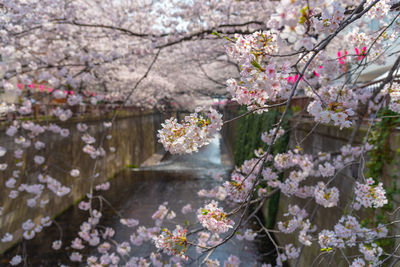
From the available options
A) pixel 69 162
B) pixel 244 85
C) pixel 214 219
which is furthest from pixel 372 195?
pixel 69 162


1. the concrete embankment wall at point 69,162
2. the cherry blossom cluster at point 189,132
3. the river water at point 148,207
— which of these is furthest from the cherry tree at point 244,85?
the river water at point 148,207

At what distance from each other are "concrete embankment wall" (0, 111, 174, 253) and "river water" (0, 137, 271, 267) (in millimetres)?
475

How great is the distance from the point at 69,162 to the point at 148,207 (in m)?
3.07

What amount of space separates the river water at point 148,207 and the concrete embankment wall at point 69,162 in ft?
1.56

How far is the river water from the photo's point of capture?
6.92 meters

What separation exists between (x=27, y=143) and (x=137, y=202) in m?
4.63

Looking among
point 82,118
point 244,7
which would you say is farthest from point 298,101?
point 82,118

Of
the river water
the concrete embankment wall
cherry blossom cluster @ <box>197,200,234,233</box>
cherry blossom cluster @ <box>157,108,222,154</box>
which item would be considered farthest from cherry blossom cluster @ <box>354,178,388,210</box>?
the concrete embankment wall

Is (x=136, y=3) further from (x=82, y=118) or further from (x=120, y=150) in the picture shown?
(x=120, y=150)

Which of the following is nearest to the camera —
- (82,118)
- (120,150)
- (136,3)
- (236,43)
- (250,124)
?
(236,43)

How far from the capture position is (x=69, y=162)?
10672 mm

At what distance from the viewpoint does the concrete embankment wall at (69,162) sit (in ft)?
23.4

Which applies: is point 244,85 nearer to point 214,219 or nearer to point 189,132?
point 189,132

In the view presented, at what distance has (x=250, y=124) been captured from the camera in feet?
42.2
